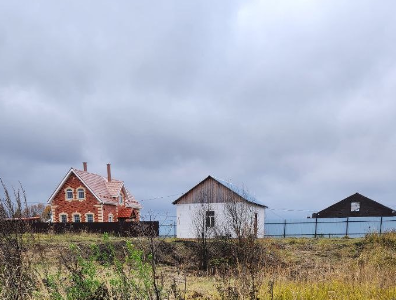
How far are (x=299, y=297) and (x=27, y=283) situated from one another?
4709mm

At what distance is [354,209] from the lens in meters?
27.2

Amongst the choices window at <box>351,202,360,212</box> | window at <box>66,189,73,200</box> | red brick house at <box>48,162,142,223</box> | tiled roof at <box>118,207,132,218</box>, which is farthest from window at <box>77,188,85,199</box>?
window at <box>351,202,360,212</box>

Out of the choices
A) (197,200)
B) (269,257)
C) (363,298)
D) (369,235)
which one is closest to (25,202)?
(363,298)

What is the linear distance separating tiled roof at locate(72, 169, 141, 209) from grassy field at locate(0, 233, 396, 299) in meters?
11.6

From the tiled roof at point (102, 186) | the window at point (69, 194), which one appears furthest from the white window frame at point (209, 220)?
the window at point (69, 194)

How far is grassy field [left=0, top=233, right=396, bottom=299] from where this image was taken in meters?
5.04

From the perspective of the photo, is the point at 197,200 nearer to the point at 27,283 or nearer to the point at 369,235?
the point at 369,235

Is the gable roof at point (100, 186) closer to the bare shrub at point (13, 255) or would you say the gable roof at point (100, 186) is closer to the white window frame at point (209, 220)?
the white window frame at point (209, 220)

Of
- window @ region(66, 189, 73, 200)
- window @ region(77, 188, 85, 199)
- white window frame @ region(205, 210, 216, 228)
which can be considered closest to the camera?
white window frame @ region(205, 210, 216, 228)

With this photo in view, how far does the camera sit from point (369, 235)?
18641 mm

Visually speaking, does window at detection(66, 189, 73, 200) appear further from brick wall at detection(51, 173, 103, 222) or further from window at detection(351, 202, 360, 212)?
window at detection(351, 202, 360, 212)

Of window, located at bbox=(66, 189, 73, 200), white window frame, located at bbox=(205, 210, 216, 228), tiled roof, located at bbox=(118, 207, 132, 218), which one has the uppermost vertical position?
window, located at bbox=(66, 189, 73, 200)

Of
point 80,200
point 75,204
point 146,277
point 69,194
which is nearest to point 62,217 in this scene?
point 75,204

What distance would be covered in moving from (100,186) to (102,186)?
414mm
